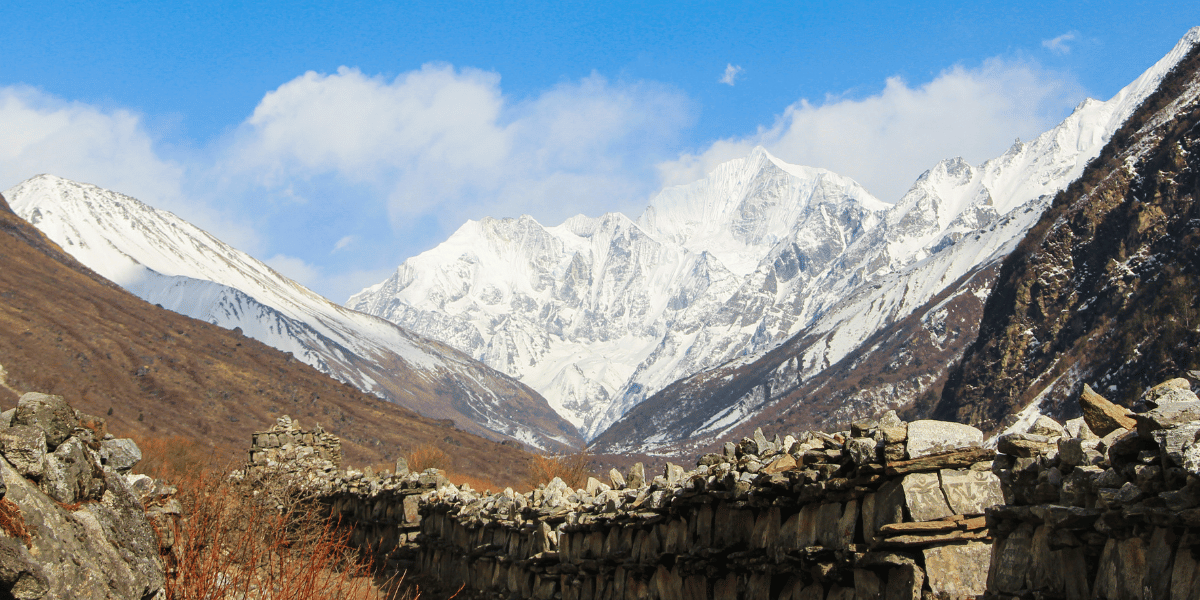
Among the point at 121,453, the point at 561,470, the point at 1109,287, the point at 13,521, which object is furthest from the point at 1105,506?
the point at 1109,287

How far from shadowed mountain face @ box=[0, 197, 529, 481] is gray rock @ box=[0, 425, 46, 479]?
95.0 m

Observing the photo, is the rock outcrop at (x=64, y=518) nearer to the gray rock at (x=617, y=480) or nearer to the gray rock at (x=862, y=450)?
the gray rock at (x=862, y=450)

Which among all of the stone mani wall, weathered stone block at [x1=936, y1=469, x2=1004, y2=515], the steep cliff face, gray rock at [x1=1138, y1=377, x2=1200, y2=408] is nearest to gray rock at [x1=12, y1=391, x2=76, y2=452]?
the stone mani wall

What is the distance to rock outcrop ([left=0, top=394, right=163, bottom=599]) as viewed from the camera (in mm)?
5949

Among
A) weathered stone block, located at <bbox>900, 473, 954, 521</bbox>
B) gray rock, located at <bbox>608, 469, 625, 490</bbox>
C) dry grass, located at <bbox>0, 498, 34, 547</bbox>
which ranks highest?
weathered stone block, located at <bbox>900, 473, 954, 521</bbox>

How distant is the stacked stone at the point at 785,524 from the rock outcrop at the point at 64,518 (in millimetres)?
5900

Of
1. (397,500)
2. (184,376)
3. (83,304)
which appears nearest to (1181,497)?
(397,500)

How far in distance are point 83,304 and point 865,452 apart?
18196 centimetres

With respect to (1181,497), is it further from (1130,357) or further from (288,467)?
(1130,357)

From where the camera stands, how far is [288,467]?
29.6 m

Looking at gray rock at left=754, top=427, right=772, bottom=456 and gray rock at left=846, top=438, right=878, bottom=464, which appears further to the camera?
gray rock at left=754, top=427, right=772, bottom=456

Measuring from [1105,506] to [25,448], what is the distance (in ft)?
24.1

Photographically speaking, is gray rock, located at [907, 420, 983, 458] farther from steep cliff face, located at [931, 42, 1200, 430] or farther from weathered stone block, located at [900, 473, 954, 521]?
steep cliff face, located at [931, 42, 1200, 430]

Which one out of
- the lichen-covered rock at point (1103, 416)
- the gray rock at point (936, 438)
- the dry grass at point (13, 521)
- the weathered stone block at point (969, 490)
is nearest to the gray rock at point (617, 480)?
the gray rock at point (936, 438)
